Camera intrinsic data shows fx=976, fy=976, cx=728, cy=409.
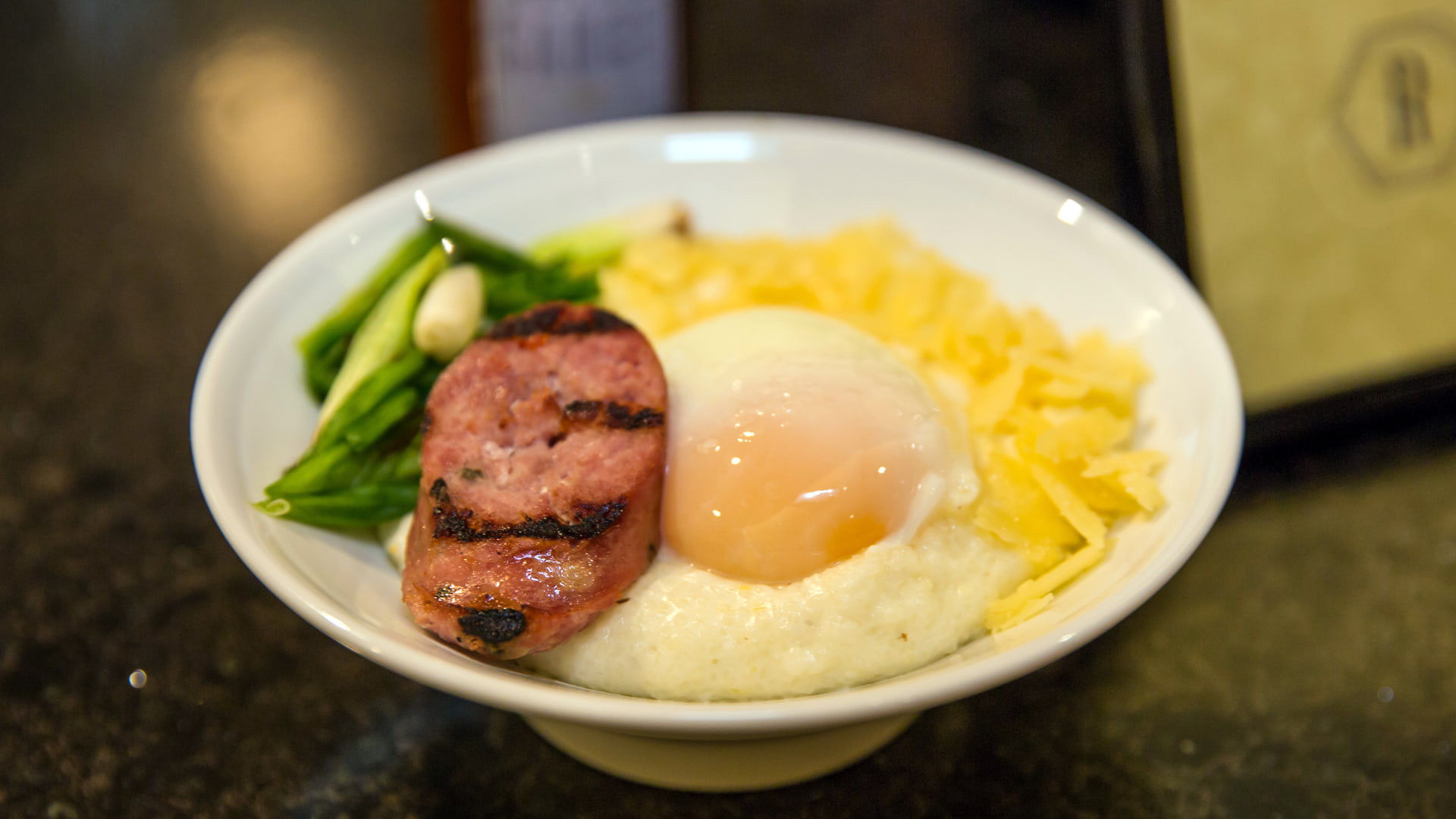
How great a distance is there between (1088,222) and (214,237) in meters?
2.74

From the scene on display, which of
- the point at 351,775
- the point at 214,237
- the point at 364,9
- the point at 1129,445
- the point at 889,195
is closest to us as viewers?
the point at 351,775

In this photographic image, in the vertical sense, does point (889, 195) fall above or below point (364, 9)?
below

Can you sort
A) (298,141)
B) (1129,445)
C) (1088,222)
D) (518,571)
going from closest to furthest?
(518,571)
(1129,445)
(1088,222)
(298,141)

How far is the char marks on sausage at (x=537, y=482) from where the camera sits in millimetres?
1461

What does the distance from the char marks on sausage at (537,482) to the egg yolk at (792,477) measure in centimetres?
8

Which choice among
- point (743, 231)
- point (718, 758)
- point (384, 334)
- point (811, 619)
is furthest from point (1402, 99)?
point (384, 334)

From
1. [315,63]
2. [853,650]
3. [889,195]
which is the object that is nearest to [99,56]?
[315,63]

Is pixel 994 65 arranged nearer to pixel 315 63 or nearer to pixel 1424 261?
pixel 1424 261

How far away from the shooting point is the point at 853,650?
59.7 inches

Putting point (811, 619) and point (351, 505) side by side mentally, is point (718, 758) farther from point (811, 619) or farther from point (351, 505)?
point (351, 505)

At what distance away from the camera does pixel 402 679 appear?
196 centimetres

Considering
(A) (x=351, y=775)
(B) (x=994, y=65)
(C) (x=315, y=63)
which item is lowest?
(A) (x=351, y=775)

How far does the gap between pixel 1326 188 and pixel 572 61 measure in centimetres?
213

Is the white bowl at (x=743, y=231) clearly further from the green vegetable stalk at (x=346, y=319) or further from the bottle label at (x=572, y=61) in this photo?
the bottle label at (x=572, y=61)
